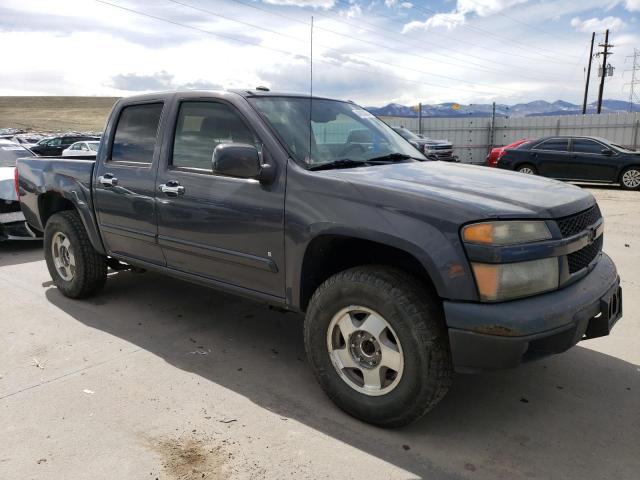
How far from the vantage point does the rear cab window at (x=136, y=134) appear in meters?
3.97

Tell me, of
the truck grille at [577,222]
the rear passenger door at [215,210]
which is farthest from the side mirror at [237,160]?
the truck grille at [577,222]

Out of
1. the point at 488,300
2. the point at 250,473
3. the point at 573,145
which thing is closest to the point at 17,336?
the point at 250,473

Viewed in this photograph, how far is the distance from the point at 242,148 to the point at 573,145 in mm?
13050

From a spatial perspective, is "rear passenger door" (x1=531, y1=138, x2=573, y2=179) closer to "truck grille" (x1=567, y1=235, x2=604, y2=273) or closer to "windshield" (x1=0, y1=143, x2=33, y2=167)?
"truck grille" (x1=567, y1=235, x2=604, y2=273)

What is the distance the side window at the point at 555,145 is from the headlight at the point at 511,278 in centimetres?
1287

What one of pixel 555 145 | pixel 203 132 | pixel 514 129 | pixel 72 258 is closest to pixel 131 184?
pixel 203 132

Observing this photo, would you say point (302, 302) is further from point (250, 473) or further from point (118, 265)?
point (118, 265)

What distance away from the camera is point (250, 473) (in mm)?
2443

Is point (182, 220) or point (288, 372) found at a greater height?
point (182, 220)

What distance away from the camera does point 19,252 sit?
7.09 m

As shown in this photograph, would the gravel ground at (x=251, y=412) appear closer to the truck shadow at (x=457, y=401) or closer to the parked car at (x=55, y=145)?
the truck shadow at (x=457, y=401)

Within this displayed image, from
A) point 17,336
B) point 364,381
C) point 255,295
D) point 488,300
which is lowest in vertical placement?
point 17,336

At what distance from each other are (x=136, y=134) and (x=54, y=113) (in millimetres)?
96510

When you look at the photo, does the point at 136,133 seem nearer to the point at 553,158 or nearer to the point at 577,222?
the point at 577,222
